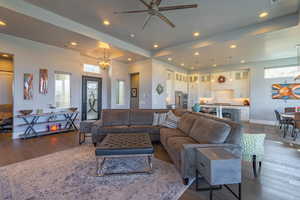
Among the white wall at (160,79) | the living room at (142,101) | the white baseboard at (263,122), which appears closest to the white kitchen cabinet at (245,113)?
the living room at (142,101)

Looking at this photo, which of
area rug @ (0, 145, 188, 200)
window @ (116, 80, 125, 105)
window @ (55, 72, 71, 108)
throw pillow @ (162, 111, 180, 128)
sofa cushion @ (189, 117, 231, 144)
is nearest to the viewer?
area rug @ (0, 145, 188, 200)

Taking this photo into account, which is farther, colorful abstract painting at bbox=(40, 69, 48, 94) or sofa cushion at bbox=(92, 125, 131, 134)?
colorful abstract painting at bbox=(40, 69, 48, 94)

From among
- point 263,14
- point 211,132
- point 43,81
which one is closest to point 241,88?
point 263,14

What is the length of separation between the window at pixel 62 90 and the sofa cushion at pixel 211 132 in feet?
17.2

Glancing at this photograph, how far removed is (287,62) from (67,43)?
386 inches

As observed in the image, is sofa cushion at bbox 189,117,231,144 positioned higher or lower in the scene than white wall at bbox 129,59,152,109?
lower

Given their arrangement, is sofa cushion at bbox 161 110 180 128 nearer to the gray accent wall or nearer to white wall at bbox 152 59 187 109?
white wall at bbox 152 59 187 109

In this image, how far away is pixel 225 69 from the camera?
27.0ft

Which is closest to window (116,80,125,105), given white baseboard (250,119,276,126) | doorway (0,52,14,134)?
doorway (0,52,14,134)

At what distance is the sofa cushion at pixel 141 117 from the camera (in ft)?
13.5

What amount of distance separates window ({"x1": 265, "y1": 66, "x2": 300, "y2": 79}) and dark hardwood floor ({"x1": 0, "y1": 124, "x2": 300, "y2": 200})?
14.3 ft

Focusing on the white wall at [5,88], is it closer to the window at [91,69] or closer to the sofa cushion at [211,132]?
the window at [91,69]

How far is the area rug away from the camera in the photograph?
5.75ft

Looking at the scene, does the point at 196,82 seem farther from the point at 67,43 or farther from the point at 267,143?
the point at 67,43
